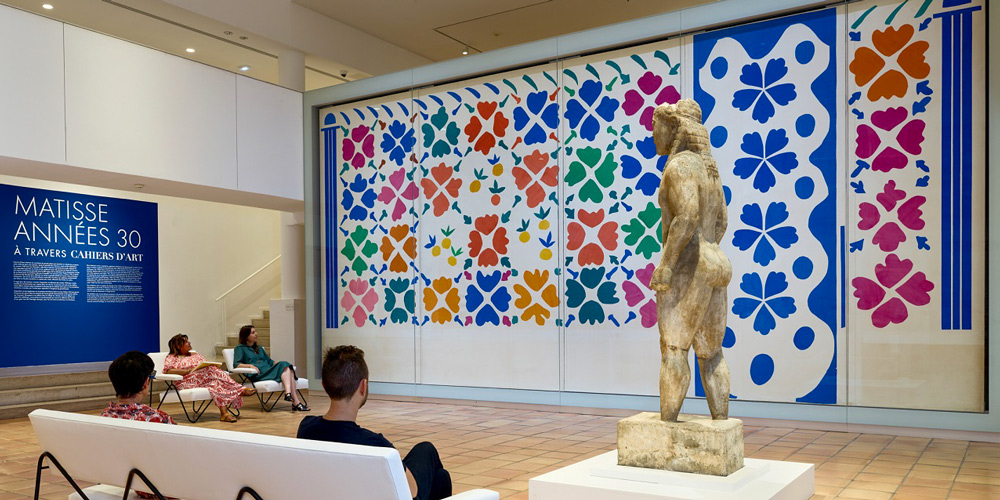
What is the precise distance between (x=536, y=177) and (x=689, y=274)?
4297mm

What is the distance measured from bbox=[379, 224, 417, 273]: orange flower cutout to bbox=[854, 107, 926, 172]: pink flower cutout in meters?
4.91

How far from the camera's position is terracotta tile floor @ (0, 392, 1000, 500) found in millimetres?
4887

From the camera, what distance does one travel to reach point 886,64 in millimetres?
6781

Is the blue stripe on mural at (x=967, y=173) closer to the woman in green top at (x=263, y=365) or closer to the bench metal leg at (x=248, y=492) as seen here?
the bench metal leg at (x=248, y=492)

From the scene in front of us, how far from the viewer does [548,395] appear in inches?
333

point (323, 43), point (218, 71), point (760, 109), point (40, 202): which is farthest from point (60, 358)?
point (760, 109)

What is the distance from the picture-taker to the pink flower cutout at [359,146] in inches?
397

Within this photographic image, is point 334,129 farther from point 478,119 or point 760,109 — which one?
point 760,109

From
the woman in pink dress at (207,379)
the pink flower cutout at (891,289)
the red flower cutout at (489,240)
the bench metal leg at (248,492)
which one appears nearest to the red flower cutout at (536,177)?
the red flower cutout at (489,240)

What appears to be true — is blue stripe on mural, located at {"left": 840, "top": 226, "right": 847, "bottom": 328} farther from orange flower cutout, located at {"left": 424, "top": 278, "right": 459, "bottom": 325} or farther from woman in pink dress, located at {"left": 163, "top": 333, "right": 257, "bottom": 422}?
woman in pink dress, located at {"left": 163, "top": 333, "right": 257, "bottom": 422}

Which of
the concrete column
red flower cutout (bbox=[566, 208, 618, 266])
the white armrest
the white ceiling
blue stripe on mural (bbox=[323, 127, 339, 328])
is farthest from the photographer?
the concrete column

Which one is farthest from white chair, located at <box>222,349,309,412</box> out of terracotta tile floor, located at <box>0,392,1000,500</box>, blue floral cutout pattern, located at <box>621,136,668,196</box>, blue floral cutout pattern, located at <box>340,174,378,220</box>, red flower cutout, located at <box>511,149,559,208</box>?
blue floral cutout pattern, located at <box>621,136,668,196</box>

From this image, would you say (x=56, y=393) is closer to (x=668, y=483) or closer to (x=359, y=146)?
(x=359, y=146)

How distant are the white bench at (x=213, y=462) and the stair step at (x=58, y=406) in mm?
6303
